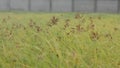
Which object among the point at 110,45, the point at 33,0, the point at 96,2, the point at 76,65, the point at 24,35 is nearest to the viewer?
the point at 76,65

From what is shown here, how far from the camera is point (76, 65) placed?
2.36 m

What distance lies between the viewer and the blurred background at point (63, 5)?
39.3ft

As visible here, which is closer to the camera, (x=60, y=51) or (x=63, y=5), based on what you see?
(x=60, y=51)

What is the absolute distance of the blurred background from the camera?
11969mm

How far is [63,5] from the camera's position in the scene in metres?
12.5

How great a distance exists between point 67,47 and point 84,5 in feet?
31.9

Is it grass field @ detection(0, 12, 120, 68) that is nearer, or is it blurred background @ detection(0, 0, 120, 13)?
grass field @ detection(0, 12, 120, 68)

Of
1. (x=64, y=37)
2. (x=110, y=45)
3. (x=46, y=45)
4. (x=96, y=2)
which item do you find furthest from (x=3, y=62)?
(x=96, y=2)

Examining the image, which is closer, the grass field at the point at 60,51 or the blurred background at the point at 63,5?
the grass field at the point at 60,51

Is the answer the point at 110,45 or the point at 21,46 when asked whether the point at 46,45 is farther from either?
the point at 110,45

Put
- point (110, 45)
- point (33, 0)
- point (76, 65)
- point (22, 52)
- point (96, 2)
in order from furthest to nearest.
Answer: point (33, 0)
point (96, 2)
point (110, 45)
point (22, 52)
point (76, 65)

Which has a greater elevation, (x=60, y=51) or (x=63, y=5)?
(x=60, y=51)

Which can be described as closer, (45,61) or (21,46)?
(45,61)

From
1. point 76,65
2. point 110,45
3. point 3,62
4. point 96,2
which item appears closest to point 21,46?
point 3,62
